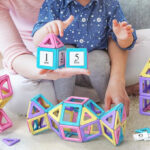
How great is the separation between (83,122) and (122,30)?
12.7 inches

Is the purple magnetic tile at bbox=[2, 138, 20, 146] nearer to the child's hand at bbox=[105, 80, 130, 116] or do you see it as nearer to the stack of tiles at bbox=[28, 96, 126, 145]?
the stack of tiles at bbox=[28, 96, 126, 145]

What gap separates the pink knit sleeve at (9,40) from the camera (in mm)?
1062

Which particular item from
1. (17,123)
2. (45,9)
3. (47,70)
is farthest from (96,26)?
(17,123)

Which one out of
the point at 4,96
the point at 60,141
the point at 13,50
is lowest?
the point at 60,141

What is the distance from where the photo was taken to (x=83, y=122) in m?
0.83

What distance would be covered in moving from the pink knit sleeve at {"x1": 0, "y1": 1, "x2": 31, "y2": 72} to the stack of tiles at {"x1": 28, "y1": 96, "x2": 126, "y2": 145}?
9.1 inches

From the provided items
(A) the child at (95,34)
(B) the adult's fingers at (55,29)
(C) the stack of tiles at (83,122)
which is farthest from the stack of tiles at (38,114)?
(B) the adult's fingers at (55,29)

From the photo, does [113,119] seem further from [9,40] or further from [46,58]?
[9,40]

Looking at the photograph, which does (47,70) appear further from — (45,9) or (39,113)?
(45,9)

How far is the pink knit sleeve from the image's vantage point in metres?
1.06

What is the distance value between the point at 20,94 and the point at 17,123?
104 mm

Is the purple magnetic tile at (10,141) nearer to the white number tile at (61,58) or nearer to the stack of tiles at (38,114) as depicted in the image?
the stack of tiles at (38,114)

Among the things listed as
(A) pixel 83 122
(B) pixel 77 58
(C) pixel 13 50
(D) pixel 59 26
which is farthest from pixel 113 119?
(C) pixel 13 50

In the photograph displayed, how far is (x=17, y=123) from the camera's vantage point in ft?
3.38
